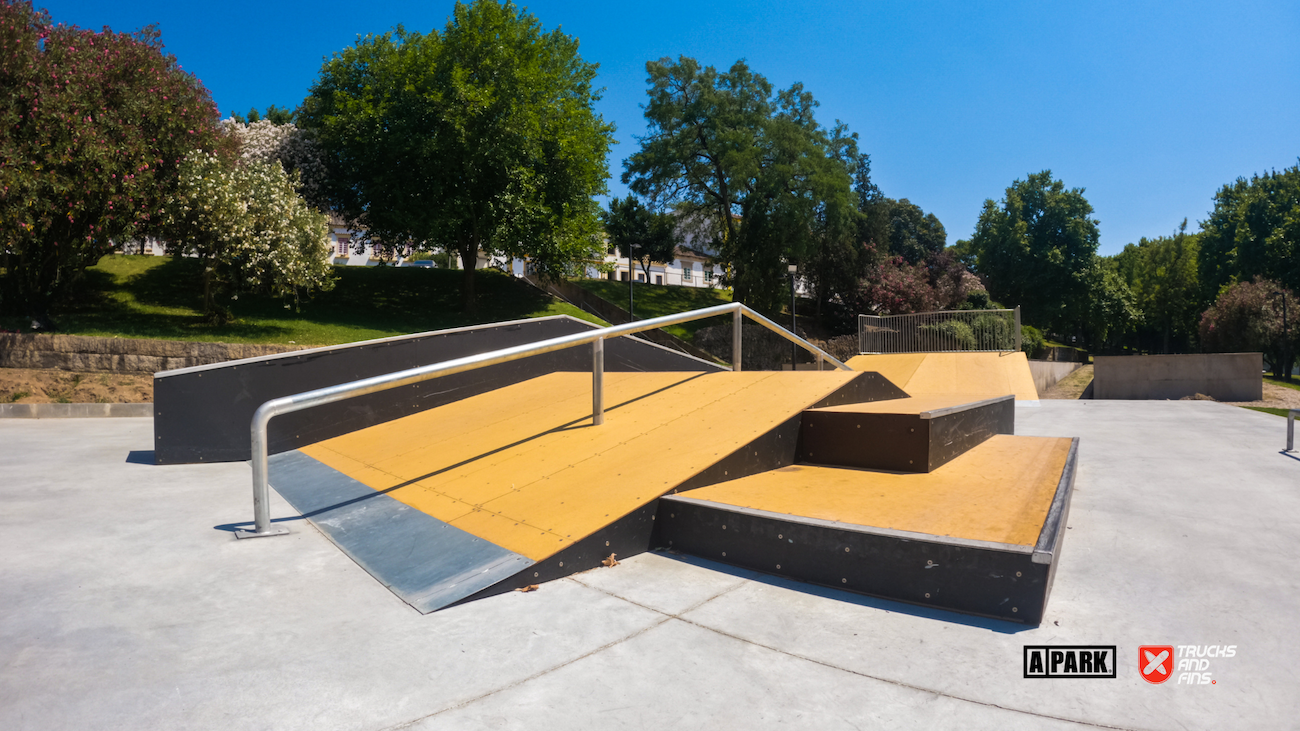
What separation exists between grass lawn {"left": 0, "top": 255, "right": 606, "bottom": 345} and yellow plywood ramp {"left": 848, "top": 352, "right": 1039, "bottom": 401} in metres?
11.4

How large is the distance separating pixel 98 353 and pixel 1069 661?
1684 centimetres

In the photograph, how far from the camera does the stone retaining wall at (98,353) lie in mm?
12734

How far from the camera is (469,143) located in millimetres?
21094

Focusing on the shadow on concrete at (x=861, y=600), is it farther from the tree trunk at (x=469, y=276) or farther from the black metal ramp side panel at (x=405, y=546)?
the tree trunk at (x=469, y=276)

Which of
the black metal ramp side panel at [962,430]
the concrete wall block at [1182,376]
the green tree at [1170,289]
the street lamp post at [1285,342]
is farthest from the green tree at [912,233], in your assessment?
the black metal ramp side panel at [962,430]

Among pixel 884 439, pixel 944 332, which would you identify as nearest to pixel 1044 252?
pixel 944 332

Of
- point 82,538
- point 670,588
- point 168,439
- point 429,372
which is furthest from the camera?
point 168,439

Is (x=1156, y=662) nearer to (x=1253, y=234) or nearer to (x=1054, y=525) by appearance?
(x=1054, y=525)

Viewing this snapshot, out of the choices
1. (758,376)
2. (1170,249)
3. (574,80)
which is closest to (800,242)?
(574,80)

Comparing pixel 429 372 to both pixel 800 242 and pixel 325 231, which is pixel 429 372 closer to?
pixel 325 231

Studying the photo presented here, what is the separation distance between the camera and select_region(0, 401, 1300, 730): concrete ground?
1.87 m

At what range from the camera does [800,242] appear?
103 ft

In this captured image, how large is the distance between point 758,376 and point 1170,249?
2589 inches

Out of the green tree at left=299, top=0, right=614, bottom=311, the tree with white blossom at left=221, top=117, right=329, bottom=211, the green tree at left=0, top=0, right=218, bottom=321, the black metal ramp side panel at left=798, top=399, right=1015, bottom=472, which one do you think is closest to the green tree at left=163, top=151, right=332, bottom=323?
the green tree at left=0, top=0, right=218, bottom=321
